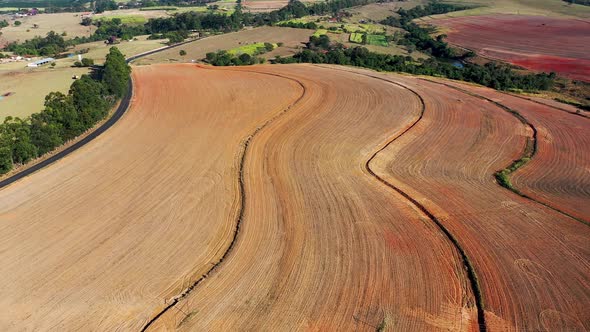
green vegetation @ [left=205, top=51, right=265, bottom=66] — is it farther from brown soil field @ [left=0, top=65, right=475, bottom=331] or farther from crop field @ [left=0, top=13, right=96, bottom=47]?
crop field @ [left=0, top=13, right=96, bottom=47]

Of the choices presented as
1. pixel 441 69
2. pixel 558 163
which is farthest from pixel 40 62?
pixel 558 163

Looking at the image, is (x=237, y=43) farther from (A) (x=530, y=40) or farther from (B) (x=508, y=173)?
(B) (x=508, y=173)

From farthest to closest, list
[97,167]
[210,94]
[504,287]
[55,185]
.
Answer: [210,94] < [97,167] < [55,185] < [504,287]

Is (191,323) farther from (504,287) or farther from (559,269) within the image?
(559,269)

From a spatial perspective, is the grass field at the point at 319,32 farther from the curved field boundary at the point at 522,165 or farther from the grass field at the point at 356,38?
the curved field boundary at the point at 522,165

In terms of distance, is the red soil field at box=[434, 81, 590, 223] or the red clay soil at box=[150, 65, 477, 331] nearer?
the red clay soil at box=[150, 65, 477, 331]

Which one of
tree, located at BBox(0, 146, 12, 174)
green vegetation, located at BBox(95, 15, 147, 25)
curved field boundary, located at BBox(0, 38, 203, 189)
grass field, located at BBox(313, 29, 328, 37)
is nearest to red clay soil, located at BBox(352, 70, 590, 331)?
curved field boundary, located at BBox(0, 38, 203, 189)

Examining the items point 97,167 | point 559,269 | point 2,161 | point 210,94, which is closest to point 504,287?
point 559,269
